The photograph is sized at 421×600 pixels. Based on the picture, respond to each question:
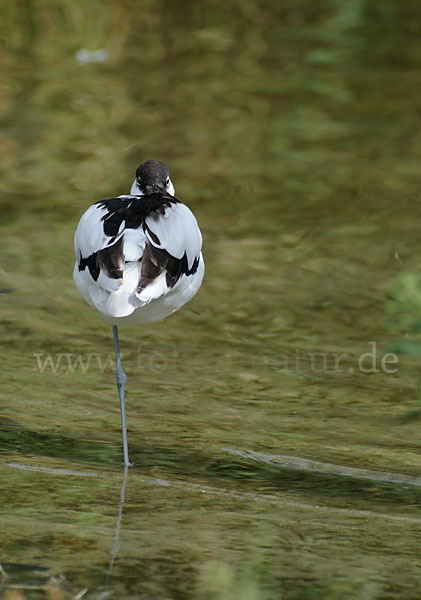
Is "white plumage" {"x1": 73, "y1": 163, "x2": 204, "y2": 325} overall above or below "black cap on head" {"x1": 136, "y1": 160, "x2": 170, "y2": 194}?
below

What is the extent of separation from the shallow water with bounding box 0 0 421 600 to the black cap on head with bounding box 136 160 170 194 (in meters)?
1.06

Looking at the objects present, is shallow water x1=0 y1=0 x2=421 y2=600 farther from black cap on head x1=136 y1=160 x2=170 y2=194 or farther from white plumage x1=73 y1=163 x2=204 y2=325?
black cap on head x1=136 y1=160 x2=170 y2=194

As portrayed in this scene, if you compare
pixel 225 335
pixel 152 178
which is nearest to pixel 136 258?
pixel 152 178

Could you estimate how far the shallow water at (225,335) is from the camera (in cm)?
349

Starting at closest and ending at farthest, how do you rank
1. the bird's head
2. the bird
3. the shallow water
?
the shallow water → the bird → the bird's head

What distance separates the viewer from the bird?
14.3 feet

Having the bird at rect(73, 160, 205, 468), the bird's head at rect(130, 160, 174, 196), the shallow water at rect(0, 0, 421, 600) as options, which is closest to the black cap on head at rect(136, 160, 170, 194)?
the bird's head at rect(130, 160, 174, 196)

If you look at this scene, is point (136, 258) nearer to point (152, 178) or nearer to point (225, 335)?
point (152, 178)

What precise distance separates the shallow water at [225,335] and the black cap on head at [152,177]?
1.06 m

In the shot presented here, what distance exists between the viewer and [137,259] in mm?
4383

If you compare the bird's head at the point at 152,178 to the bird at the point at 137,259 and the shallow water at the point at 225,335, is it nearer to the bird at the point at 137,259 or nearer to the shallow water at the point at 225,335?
the bird at the point at 137,259

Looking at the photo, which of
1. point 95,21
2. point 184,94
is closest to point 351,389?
point 184,94

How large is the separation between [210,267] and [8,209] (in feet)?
6.98

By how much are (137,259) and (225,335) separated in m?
1.97
